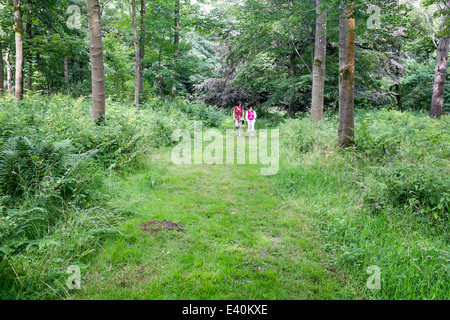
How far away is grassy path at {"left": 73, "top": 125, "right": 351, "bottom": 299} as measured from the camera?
2.71 meters

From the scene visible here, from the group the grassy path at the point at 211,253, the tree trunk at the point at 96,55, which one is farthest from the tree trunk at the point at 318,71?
the tree trunk at the point at 96,55

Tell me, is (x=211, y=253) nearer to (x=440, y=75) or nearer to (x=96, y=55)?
(x=96, y=55)

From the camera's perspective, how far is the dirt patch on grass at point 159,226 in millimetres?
3907

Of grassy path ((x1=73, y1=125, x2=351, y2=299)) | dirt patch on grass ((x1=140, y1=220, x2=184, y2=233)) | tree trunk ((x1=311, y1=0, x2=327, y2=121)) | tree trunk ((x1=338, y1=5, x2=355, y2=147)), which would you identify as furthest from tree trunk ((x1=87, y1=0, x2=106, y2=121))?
tree trunk ((x1=311, y1=0, x2=327, y2=121))

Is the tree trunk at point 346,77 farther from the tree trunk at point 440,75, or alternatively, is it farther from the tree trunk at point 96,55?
the tree trunk at point 440,75

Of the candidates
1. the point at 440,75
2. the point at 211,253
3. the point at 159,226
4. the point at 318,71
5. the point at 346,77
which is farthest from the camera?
the point at 440,75

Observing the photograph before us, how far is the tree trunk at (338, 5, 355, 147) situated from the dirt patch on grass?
5.14 metres

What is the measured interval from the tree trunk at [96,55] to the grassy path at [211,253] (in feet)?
9.03

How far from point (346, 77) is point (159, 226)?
19.8ft

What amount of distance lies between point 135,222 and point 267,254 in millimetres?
2072

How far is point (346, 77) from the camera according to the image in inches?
272

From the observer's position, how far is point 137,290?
2666 millimetres

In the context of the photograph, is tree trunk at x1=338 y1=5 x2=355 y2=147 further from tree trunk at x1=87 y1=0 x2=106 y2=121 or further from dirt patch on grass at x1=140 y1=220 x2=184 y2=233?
tree trunk at x1=87 y1=0 x2=106 y2=121

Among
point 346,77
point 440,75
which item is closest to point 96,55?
point 346,77
